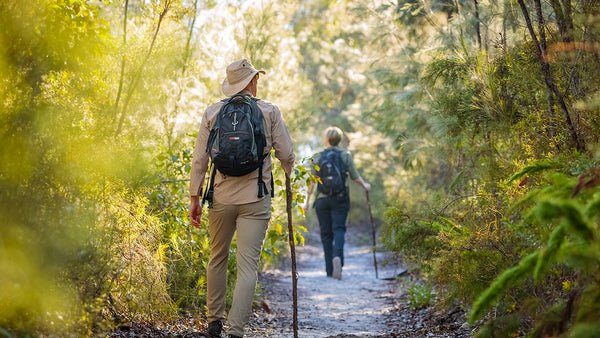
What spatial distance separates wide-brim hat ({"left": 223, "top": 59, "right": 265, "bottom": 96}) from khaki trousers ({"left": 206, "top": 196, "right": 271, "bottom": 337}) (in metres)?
0.97

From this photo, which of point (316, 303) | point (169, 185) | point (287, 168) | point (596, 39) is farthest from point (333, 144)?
point (596, 39)

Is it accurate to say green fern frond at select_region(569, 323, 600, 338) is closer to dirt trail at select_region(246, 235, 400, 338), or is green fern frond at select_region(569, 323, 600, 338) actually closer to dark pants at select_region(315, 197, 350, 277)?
dirt trail at select_region(246, 235, 400, 338)

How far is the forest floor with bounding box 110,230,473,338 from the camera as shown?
5.66 m

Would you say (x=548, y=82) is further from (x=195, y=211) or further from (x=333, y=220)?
(x=333, y=220)

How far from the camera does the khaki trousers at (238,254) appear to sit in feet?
15.7

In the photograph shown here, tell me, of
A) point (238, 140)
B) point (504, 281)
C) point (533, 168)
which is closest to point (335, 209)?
point (238, 140)

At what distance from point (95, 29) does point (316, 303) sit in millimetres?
4976

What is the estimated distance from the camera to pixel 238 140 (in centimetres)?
472

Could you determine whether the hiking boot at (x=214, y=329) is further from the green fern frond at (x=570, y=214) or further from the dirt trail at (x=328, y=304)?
the green fern frond at (x=570, y=214)

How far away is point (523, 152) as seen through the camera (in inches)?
207

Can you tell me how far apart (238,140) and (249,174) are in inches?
13.0

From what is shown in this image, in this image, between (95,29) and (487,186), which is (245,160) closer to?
(95,29)

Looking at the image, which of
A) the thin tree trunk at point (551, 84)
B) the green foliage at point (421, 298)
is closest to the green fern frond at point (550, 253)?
the thin tree trunk at point (551, 84)

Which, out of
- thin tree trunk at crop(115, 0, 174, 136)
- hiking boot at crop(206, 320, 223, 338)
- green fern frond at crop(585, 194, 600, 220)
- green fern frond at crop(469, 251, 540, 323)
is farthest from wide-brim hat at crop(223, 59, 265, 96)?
green fern frond at crop(585, 194, 600, 220)
